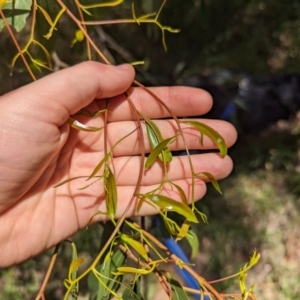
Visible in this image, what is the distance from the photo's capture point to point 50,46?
105 cm

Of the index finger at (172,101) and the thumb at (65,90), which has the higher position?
the thumb at (65,90)

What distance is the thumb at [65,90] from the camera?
89 centimetres

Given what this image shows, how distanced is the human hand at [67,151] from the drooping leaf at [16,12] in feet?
0.35

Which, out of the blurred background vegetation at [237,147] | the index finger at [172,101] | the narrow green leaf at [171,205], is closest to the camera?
the narrow green leaf at [171,205]

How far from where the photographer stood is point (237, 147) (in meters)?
1.71

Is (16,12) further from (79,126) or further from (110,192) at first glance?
(110,192)

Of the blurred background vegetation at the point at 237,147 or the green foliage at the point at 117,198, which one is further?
the blurred background vegetation at the point at 237,147

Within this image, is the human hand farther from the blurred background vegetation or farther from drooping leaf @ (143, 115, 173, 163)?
the blurred background vegetation

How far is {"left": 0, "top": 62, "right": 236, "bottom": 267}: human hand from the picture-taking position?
899 millimetres

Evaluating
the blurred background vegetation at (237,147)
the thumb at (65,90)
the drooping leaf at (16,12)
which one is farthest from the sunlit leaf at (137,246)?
the blurred background vegetation at (237,147)

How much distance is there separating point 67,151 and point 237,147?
0.81m

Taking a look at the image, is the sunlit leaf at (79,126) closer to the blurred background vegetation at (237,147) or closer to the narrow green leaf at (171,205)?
the narrow green leaf at (171,205)

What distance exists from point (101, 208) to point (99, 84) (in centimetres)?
26

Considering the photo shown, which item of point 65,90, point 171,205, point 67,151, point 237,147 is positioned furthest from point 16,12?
point 237,147
